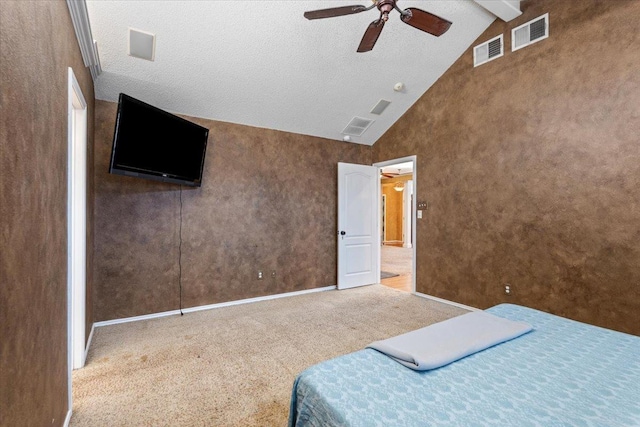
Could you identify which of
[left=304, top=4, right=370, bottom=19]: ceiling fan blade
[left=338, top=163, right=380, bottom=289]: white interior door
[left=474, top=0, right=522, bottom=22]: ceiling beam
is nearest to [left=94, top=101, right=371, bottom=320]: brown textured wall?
[left=338, top=163, right=380, bottom=289]: white interior door

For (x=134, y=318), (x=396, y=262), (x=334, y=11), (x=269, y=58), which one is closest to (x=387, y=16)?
(x=334, y=11)

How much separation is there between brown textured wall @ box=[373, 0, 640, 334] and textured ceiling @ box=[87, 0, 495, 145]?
25.8 inches

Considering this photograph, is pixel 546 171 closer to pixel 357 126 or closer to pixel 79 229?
pixel 357 126

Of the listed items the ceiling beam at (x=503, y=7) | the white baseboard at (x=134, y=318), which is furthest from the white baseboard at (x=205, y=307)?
the ceiling beam at (x=503, y=7)

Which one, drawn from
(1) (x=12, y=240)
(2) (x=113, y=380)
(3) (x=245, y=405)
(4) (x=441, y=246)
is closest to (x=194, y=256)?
→ (2) (x=113, y=380)

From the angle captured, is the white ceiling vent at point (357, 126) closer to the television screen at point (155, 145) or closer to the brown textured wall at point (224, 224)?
the brown textured wall at point (224, 224)

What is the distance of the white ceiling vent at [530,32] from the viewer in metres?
3.28

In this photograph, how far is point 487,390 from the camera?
1171mm

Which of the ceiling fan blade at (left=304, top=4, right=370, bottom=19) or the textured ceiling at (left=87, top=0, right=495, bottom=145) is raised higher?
the textured ceiling at (left=87, top=0, right=495, bottom=145)

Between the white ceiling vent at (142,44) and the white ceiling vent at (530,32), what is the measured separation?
397 centimetres

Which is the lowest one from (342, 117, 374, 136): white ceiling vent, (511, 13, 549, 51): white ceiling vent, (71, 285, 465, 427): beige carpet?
(71, 285, 465, 427): beige carpet

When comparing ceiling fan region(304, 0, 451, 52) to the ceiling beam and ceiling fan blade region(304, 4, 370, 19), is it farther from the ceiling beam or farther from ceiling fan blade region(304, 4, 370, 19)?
the ceiling beam

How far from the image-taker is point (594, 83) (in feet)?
9.59

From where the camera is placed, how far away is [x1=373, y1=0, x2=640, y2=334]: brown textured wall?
109 inches
